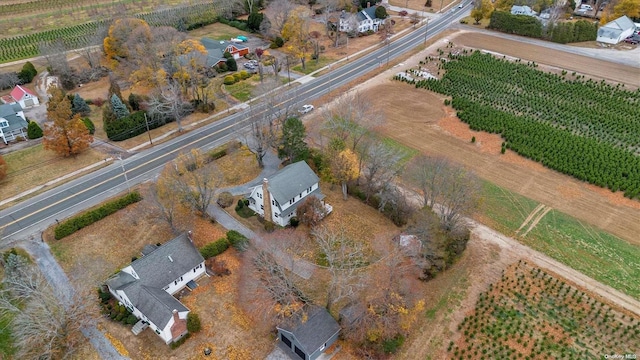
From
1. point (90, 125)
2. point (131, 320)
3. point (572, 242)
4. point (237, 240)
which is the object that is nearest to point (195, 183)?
point (237, 240)

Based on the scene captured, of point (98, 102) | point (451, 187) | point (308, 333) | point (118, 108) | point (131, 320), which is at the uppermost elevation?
point (118, 108)

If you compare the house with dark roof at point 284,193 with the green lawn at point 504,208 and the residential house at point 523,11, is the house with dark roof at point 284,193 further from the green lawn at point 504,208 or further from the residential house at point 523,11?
the residential house at point 523,11

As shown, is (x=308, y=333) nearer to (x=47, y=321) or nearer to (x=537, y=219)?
(x=47, y=321)

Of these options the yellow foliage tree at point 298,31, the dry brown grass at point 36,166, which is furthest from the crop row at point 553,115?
the dry brown grass at point 36,166

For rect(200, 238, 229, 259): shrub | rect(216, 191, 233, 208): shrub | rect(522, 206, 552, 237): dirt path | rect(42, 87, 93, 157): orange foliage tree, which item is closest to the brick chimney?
rect(216, 191, 233, 208): shrub

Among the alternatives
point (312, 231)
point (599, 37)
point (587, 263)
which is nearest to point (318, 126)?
point (312, 231)

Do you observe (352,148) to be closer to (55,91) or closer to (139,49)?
(139,49)
